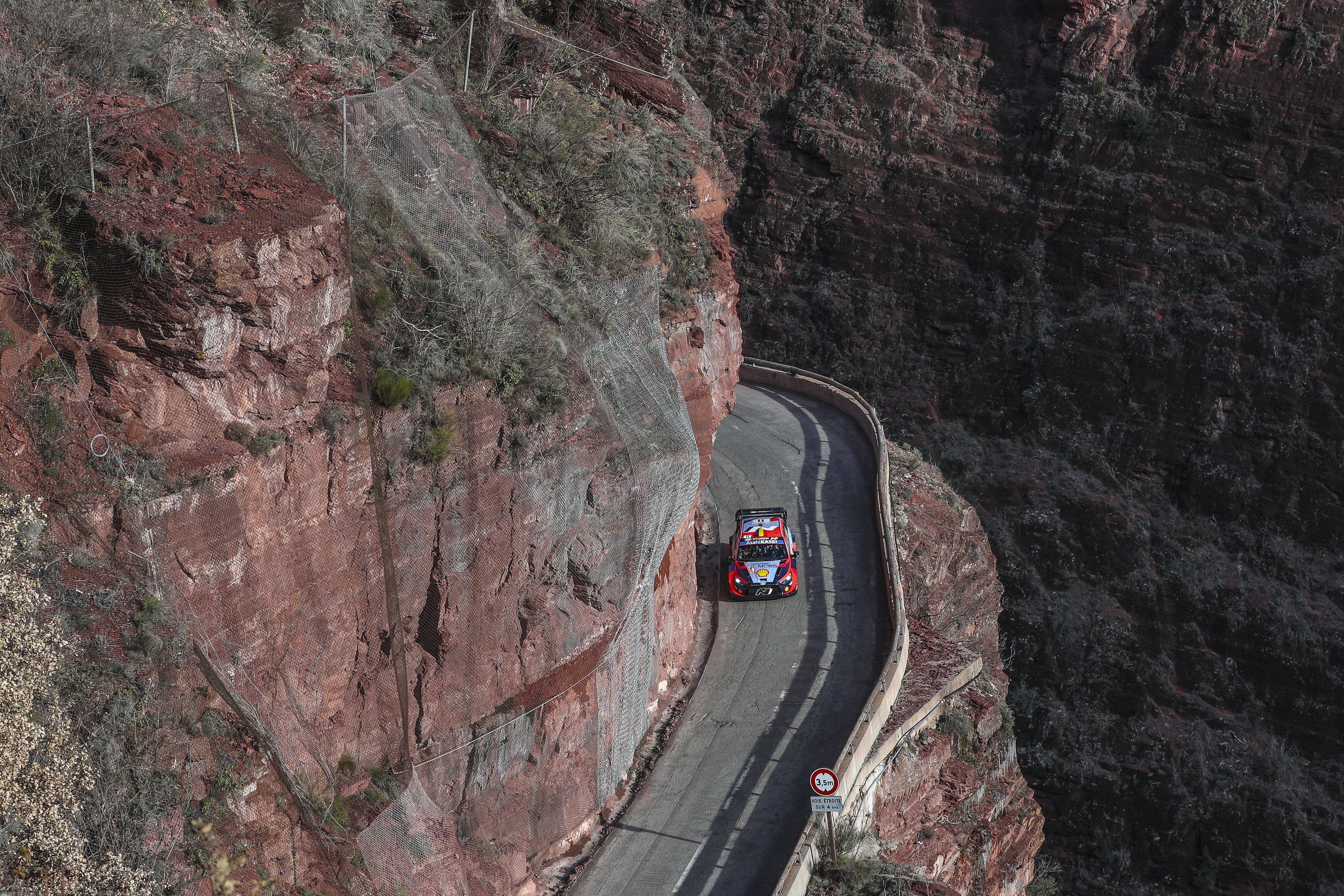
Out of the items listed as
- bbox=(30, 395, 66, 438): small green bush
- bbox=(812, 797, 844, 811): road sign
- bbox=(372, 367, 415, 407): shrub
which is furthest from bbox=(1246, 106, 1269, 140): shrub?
bbox=(30, 395, 66, 438): small green bush

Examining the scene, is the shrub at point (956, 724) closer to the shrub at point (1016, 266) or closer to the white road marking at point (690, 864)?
the white road marking at point (690, 864)

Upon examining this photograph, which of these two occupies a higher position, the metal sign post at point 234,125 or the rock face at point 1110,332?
the metal sign post at point 234,125

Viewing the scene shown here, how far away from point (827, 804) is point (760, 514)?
28.4 ft

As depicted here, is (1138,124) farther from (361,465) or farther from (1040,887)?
(361,465)

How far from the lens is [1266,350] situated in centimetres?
3994

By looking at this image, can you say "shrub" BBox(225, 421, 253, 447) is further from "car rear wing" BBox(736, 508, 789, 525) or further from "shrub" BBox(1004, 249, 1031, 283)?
"shrub" BBox(1004, 249, 1031, 283)

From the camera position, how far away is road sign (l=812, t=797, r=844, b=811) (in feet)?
51.7

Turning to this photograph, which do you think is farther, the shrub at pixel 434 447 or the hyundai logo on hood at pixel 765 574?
the hyundai logo on hood at pixel 765 574

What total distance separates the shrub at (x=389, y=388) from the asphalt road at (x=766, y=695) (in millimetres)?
7447

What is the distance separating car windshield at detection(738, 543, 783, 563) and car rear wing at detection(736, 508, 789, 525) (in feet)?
2.88

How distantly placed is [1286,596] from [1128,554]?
193 inches

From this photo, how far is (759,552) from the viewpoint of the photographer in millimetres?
22625

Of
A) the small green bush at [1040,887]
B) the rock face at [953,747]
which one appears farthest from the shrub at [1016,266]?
the small green bush at [1040,887]

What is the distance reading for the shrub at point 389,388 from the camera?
43.7ft
